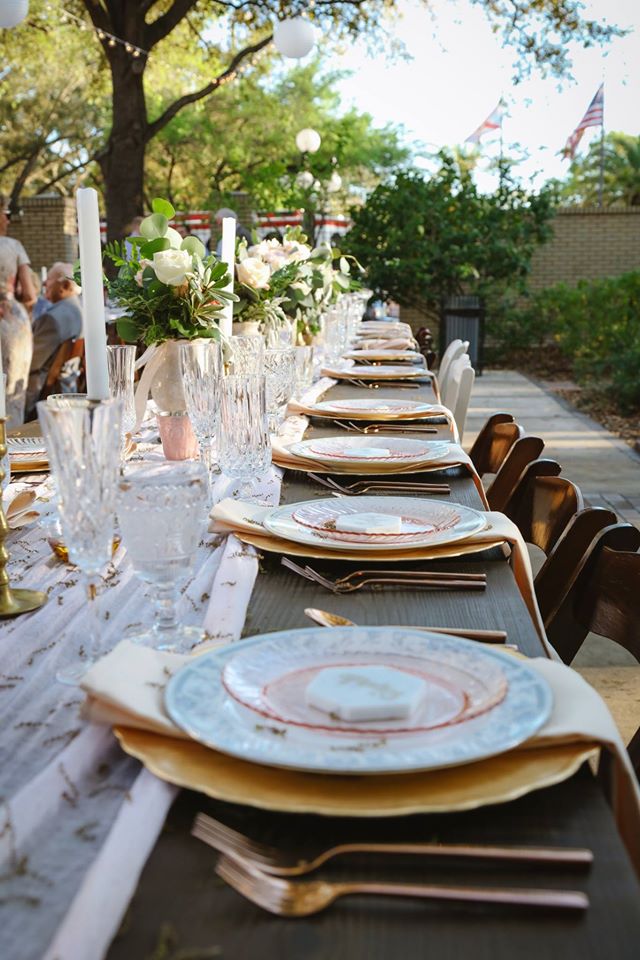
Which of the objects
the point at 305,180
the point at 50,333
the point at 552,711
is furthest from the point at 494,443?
the point at 305,180

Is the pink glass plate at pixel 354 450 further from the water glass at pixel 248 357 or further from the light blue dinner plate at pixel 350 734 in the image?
the light blue dinner plate at pixel 350 734

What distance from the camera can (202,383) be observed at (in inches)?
74.5

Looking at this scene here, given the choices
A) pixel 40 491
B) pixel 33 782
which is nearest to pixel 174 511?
pixel 33 782

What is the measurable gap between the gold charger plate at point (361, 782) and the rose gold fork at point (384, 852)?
26mm

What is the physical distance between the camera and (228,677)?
934 mm

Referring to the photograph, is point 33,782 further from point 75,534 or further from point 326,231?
point 326,231

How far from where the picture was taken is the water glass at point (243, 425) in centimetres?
181

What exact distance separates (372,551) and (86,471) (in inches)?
21.7

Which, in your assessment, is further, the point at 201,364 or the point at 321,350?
the point at 321,350

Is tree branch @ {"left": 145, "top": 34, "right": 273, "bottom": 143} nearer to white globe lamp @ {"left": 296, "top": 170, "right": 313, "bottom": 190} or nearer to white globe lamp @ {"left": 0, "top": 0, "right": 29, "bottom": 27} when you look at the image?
white globe lamp @ {"left": 0, "top": 0, "right": 29, "bottom": 27}

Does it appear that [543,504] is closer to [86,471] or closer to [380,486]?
[380,486]

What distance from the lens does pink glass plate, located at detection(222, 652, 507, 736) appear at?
84cm

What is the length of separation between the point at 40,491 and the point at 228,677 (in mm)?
1165

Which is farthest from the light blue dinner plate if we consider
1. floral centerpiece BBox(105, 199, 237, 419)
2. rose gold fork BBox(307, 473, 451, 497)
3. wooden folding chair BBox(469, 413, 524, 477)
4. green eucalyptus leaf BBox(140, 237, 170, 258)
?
wooden folding chair BBox(469, 413, 524, 477)
